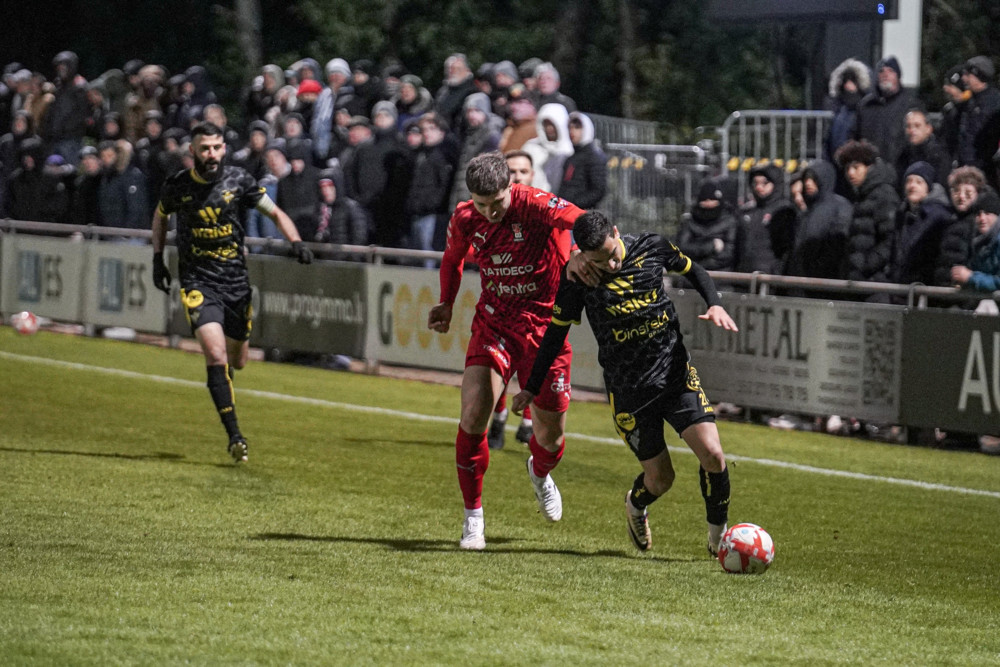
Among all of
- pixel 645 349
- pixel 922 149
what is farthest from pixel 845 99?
pixel 645 349

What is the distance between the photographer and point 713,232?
1652cm

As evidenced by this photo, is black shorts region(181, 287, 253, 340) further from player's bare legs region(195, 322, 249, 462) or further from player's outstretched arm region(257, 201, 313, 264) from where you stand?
player's outstretched arm region(257, 201, 313, 264)

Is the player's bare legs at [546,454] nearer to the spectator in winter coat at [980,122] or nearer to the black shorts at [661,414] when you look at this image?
the black shorts at [661,414]

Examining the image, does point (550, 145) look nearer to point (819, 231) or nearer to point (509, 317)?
point (819, 231)

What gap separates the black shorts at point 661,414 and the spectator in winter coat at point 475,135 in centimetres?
998

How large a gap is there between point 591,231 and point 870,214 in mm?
7245

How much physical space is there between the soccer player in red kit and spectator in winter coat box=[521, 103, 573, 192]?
8.16 meters

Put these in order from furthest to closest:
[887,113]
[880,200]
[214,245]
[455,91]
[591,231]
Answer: [455,91] → [887,113] → [880,200] → [214,245] → [591,231]

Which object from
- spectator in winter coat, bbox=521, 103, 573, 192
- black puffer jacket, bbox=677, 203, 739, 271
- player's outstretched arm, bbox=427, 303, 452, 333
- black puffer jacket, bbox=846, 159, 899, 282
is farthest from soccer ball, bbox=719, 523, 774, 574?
spectator in winter coat, bbox=521, 103, 573, 192

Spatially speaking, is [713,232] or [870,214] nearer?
[870,214]

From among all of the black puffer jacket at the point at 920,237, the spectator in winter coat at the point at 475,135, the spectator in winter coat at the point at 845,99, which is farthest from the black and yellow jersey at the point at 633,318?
the spectator in winter coat at the point at 475,135

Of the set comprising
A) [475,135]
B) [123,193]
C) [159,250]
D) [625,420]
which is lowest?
[625,420]

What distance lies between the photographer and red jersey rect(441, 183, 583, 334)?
9.51m

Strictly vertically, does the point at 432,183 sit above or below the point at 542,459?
above
